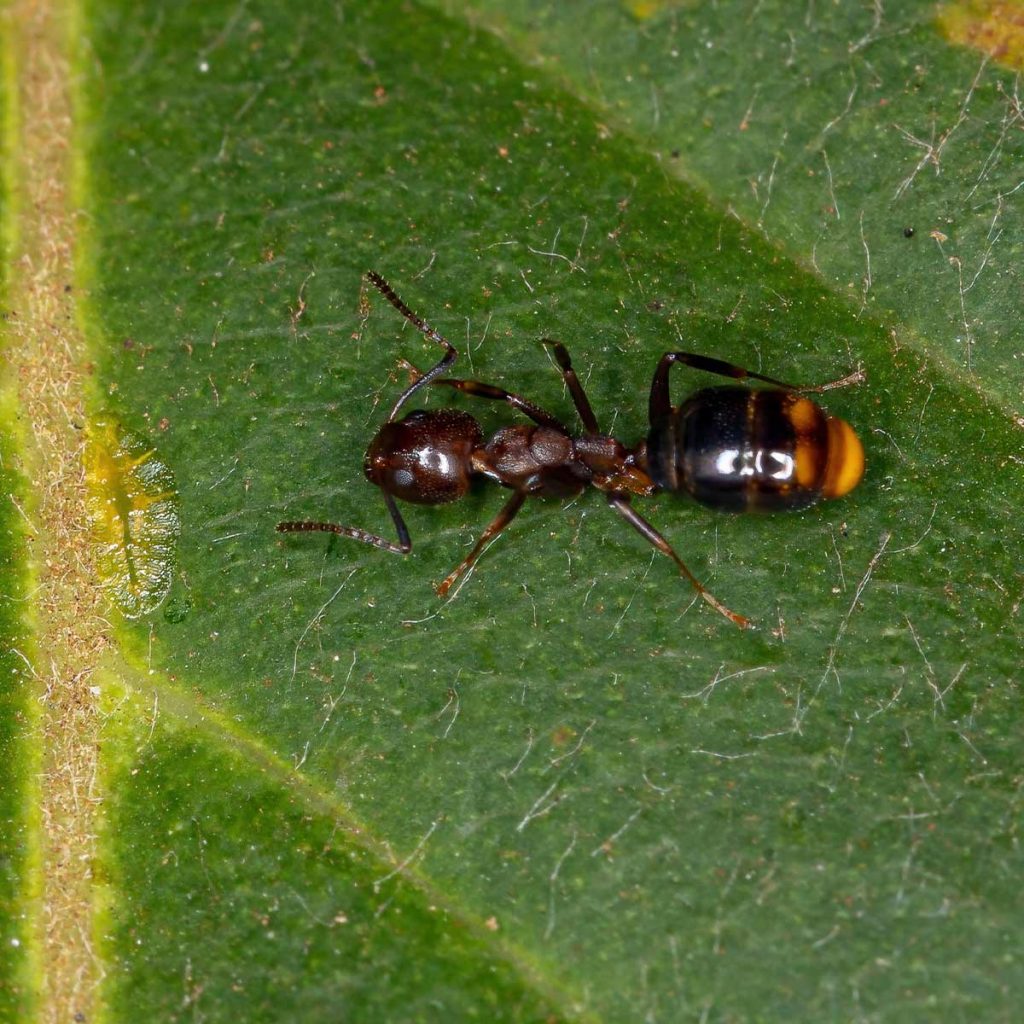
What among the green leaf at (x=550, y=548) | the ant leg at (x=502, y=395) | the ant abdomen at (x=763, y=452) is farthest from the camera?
the ant leg at (x=502, y=395)

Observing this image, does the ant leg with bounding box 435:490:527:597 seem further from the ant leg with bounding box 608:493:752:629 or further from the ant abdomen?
the ant abdomen

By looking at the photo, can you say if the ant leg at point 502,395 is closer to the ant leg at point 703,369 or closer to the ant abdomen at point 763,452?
the ant leg at point 703,369

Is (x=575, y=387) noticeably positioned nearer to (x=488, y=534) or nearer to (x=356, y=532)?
(x=488, y=534)

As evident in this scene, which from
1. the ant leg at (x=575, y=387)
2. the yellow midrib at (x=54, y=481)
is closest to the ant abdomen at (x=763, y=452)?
the ant leg at (x=575, y=387)

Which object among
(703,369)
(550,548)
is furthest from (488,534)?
(703,369)

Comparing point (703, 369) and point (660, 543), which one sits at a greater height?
point (703, 369)

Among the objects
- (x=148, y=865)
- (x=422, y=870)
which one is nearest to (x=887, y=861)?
(x=422, y=870)

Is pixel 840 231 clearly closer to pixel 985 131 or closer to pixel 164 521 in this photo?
pixel 985 131
